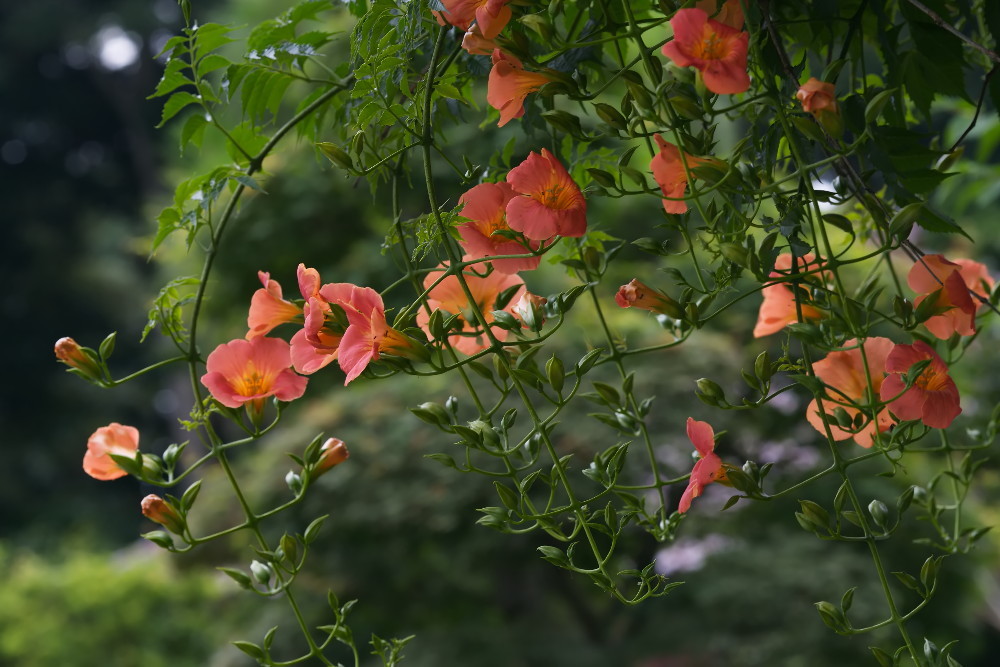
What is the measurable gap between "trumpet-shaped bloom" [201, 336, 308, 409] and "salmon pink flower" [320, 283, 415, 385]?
57mm

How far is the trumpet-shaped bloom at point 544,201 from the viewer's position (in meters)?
0.39

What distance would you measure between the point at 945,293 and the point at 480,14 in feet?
0.78

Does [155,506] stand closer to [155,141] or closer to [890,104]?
[890,104]

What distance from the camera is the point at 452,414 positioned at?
41 cm

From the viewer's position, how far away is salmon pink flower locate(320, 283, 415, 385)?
376mm

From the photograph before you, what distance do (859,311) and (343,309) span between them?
0.23 m

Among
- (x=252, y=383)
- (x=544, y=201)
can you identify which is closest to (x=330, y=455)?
(x=252, y=383)

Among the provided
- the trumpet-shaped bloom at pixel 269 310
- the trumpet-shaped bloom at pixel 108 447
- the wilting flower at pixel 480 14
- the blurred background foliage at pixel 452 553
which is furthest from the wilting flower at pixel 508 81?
the blurred background foliage at pixel 452 553

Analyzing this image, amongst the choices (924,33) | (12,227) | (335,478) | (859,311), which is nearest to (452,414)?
(859,311)

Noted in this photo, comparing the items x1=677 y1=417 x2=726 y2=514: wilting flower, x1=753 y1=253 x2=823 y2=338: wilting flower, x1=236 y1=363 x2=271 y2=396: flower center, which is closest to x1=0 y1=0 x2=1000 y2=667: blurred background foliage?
x1=753 y1=253 x2=823 y2=338: wilting flower

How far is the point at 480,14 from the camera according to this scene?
367 mm

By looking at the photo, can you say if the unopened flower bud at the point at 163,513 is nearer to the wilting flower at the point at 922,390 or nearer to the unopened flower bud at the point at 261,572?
the unopened flower bud at the point at 261,572

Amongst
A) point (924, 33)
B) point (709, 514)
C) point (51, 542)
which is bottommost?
point (51, 542)

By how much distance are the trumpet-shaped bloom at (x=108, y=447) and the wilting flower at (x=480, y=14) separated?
0.25 m
